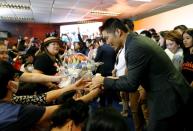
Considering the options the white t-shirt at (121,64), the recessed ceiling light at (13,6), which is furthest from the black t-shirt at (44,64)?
the recessed ceiling light at (13,6)

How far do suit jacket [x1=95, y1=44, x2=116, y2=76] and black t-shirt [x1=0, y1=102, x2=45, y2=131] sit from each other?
3.92m

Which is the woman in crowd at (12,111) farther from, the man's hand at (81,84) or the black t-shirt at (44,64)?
the black t-shirt at (44,64)

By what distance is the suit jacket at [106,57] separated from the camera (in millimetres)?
5641

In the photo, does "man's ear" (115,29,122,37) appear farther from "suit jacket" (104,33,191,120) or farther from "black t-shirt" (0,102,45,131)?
"black t-shirt" (0,102,45,131)

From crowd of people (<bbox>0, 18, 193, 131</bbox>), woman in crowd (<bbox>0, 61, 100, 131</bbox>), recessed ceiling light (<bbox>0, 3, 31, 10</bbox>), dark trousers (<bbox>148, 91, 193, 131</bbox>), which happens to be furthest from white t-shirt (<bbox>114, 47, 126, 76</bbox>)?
recessed ceiling light (<bbox>0, 3, 31, 10</bbox>)

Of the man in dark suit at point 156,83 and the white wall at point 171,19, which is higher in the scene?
the white wall at point 171,19

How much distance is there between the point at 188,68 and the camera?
3.37 metres

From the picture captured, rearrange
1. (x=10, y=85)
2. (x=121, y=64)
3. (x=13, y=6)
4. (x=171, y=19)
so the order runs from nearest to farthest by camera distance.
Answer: (x=10, y=85), (x=121, y=64), (x=171, y=19), (x=13, y=6)

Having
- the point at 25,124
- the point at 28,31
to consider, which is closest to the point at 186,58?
the point at 25,124

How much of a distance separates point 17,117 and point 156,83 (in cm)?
111

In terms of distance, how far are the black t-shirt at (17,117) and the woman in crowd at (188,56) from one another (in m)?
2.08

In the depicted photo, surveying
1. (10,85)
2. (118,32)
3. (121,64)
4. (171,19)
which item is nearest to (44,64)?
(118,32)

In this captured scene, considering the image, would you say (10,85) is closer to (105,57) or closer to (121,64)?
(121,64)

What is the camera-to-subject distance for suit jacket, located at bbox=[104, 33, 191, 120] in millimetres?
2242
